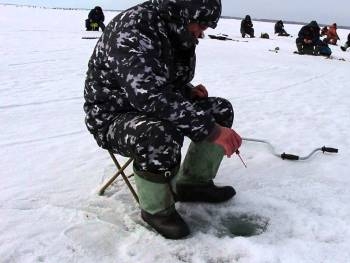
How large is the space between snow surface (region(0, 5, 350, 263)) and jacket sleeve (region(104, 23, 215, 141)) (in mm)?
629

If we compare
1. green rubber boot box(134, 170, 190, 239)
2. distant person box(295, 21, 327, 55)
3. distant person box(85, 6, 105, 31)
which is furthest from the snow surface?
distant person box(85, 6, 105, 31)

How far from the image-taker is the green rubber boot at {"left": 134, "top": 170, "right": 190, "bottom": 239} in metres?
2.56

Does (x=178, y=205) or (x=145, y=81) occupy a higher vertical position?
(x=145, y=81)

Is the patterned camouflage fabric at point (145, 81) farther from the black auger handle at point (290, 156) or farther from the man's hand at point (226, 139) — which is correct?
the black auger handle at point (290, 156)

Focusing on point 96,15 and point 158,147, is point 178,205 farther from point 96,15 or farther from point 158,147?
point 96,15

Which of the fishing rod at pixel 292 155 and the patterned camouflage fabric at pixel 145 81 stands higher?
the patterned camouflage fabric at pixel 145 81

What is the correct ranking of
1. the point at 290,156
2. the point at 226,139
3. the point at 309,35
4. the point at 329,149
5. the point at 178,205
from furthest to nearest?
the point at 309,35
the point at 329,149
the point at 290,156
the point at 178,205
the point at 226,139

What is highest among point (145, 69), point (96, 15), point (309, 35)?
point (145, 69)

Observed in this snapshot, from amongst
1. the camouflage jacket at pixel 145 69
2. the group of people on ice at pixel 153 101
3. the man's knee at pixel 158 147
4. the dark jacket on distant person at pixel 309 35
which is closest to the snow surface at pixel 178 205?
the group of people on ice at pixel 153 101

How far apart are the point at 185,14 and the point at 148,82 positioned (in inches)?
17.8

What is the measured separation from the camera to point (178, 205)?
3.04m

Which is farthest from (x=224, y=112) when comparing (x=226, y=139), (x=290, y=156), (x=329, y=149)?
(x=329, y=149)

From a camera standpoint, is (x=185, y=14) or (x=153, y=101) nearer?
(x=153, y=101)

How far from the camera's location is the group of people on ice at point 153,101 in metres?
2.44
